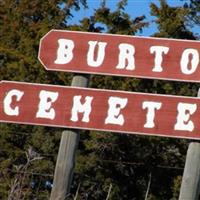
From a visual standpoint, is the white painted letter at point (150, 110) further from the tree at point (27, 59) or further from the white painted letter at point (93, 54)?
the tree at point (27, 59)

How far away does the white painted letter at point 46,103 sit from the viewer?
7254mm

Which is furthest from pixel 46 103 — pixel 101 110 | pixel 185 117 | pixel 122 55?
pixel 185 117

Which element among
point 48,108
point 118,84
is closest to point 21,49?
point 118,84

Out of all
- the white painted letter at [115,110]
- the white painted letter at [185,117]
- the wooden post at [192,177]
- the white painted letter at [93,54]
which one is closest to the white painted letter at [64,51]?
Answer: the white painted letter at [93,54]

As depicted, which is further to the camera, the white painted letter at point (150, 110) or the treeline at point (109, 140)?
the treeline at point (109, 140)

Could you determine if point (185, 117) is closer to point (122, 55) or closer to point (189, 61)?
point (189, 61)

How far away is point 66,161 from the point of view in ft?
23.8

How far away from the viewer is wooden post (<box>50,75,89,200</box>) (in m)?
7.16

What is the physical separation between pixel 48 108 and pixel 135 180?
652 inches

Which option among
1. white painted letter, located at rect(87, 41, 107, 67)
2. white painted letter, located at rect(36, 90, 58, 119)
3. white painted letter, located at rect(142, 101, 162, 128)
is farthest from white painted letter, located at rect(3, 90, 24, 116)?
white painted letter, located at rect(142, 101, 162, 128)

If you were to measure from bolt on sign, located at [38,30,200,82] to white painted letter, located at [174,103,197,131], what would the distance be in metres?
0.27

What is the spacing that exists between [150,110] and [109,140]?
53.2 feet

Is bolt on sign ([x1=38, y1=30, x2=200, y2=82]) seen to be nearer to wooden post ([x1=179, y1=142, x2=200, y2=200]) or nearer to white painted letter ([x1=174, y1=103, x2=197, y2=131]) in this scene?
white painted letter ([x1=174, y1=103, x2=197, y2=131])

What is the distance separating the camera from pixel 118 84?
24672 mm
